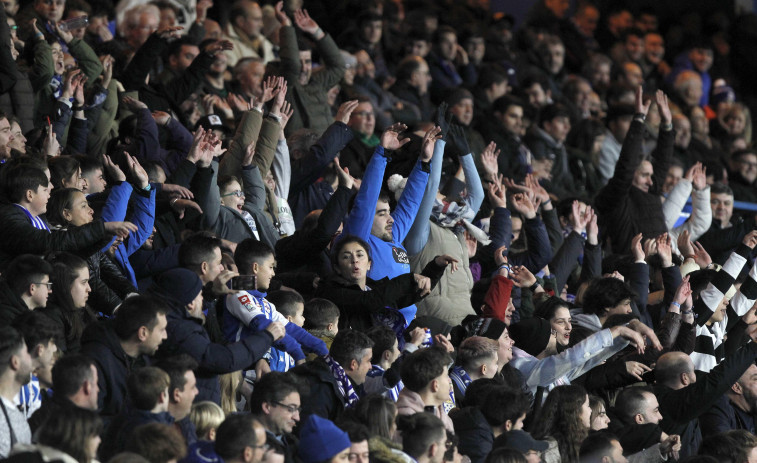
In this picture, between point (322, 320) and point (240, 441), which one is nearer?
point (240, 441)

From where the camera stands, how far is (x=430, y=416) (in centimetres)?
578

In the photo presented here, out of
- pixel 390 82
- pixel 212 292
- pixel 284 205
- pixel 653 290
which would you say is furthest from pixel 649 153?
pixel 212 292

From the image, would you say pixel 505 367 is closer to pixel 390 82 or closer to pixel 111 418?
pixel 111 418

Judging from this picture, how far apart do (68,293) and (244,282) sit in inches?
31.4

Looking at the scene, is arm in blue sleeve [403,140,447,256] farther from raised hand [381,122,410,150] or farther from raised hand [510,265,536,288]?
raised hand [510,265,536,288]

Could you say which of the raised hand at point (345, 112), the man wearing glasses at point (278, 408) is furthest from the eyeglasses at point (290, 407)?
the raised hand at point (345, 112)

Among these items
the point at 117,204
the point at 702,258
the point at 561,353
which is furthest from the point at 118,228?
the point at 702,258

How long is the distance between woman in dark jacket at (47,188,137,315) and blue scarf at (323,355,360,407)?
3.67 feet

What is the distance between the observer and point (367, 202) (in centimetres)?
758

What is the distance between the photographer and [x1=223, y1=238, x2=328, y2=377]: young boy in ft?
20.7

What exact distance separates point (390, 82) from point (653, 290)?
12.3ft

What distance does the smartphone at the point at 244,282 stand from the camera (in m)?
6.39

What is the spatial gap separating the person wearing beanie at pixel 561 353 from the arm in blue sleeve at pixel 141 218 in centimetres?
206

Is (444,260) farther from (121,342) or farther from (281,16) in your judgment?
(281,16)
